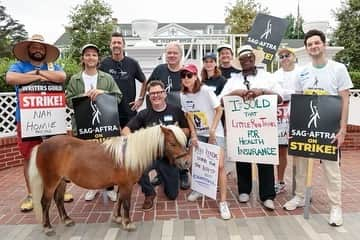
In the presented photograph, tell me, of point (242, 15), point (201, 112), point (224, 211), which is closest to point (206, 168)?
point (224, 211)

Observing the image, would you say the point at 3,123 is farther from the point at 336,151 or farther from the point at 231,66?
the point at 336,151

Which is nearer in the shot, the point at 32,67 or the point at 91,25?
the point at 32,67

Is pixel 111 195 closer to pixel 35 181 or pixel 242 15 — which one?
pixel 35 181

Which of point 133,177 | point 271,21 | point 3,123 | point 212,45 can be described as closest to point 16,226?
point 133,177

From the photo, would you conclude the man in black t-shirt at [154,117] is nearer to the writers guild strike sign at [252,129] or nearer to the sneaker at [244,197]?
the writers guild strike sign at [252,129]

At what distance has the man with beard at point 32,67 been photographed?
13.4ft

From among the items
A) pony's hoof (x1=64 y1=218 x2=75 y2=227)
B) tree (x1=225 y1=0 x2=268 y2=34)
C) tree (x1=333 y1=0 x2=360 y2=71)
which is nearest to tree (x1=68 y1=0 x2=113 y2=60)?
tree (x1=225 y1=0 x2=268 y2=34)

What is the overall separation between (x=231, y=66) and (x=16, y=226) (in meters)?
3.26

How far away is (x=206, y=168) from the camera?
423 cm

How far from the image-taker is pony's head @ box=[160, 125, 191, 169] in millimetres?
3512

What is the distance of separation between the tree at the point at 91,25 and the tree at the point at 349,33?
13.2 metres

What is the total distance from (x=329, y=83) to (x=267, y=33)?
250 cm

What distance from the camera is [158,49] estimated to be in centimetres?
657

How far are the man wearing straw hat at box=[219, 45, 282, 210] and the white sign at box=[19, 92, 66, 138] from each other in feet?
6.22
